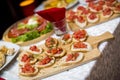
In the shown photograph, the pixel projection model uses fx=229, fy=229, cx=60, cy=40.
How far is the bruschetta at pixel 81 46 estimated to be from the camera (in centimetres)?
141

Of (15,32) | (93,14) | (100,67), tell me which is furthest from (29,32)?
(100,67)

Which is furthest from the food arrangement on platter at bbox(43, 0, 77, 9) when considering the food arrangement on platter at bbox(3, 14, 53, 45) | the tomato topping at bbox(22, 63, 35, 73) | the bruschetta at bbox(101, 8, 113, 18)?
the tomato topping at bbox(22, 63, 35, 73)

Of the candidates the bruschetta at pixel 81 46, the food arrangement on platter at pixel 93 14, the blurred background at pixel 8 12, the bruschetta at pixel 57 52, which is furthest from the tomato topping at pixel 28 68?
the blurred background at pixel 8 12

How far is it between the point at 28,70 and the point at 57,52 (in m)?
0.22

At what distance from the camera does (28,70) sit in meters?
1.37

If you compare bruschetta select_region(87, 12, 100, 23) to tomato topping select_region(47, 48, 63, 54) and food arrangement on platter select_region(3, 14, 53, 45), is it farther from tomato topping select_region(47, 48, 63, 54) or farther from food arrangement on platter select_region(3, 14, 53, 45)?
tomato topping select_region(47, 48, 63, 54)

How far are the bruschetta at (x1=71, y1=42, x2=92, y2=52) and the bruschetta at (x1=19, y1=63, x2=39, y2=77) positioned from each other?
0.91 feet

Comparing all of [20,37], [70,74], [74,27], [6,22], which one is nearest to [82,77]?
[70,74]

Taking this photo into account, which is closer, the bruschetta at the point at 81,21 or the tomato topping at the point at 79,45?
the tomato topping at the point at 79,45

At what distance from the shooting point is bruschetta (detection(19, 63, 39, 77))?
1349mm

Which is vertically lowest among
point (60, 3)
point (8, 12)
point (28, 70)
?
point (8, 12)

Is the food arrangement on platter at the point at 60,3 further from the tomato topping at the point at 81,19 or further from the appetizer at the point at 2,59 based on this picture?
the appetizer at the point at 2,59

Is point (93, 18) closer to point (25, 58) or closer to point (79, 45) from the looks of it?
point (79, 45)

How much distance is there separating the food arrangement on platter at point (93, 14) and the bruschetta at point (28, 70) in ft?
1.77
